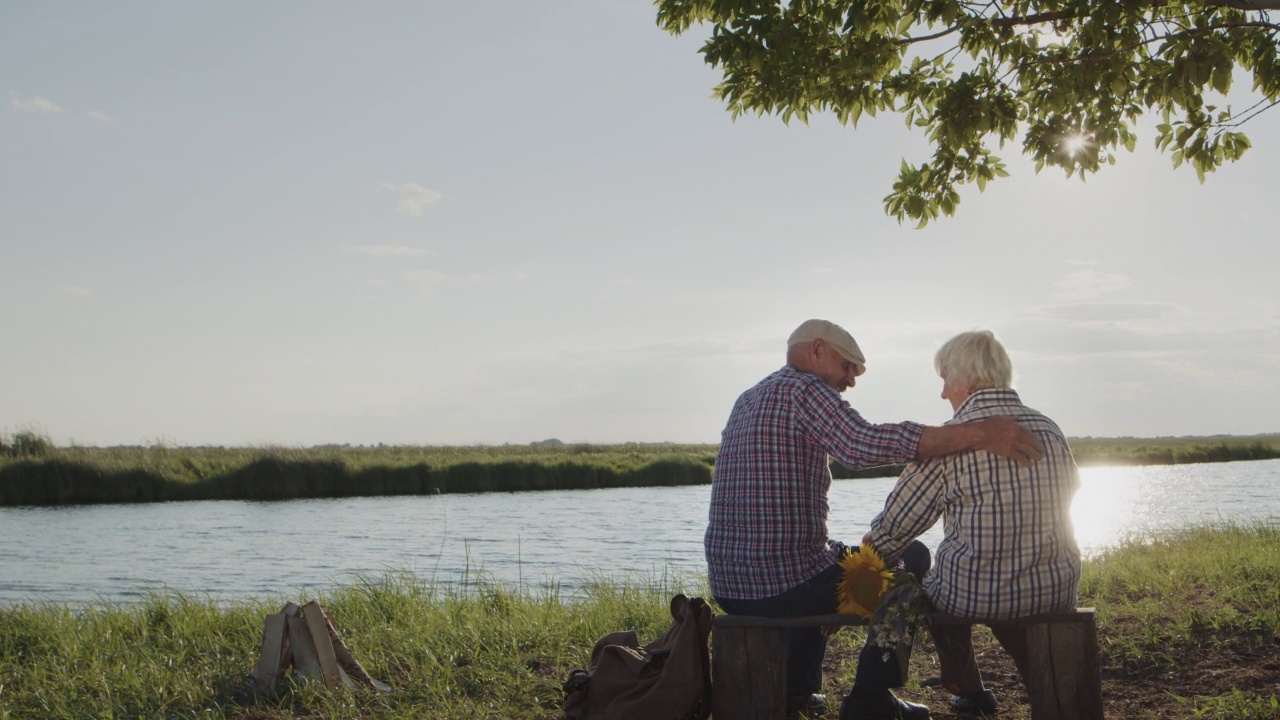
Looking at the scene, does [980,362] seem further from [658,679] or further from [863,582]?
[658,679]

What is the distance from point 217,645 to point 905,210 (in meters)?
4.29

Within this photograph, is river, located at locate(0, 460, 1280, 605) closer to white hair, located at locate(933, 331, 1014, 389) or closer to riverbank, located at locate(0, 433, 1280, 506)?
riverbank, located at locate(0, 433, 1280, 506)

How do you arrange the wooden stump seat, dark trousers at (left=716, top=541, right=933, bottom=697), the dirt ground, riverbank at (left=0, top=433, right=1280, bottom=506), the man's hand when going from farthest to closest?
riverbank at (left=0, top=433, right=1280, bottom=506)
the dirt ground
dark trousers at (left=716, top=541, right=933, bottom=697)
the wooden stump seat
the man's hand

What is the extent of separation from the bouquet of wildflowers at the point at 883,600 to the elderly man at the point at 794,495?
11 centimetres

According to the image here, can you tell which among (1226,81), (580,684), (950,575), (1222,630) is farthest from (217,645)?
(1226,81)

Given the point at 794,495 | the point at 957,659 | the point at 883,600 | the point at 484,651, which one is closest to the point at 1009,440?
the point at 883,600

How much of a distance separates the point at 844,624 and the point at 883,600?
0.15 meters

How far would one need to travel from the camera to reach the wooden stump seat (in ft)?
10.9

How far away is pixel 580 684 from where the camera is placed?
385cm

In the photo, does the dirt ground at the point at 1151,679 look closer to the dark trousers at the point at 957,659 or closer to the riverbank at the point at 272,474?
the dark trousers at the point at 957,659

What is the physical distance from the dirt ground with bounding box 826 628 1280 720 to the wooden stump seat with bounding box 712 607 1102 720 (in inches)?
18.5

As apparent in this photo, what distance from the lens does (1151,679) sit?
14.3 ft

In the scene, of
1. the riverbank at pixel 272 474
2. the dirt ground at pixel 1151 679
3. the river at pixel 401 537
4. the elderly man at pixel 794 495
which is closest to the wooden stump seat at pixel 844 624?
the elderly man at pixel 794 495

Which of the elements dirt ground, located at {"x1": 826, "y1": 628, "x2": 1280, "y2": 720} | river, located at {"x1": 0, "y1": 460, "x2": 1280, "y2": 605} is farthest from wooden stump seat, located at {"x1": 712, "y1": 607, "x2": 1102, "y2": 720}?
river, located at {"x1": 0, "y1": 460, "x2": 1280, "y2": 605}
